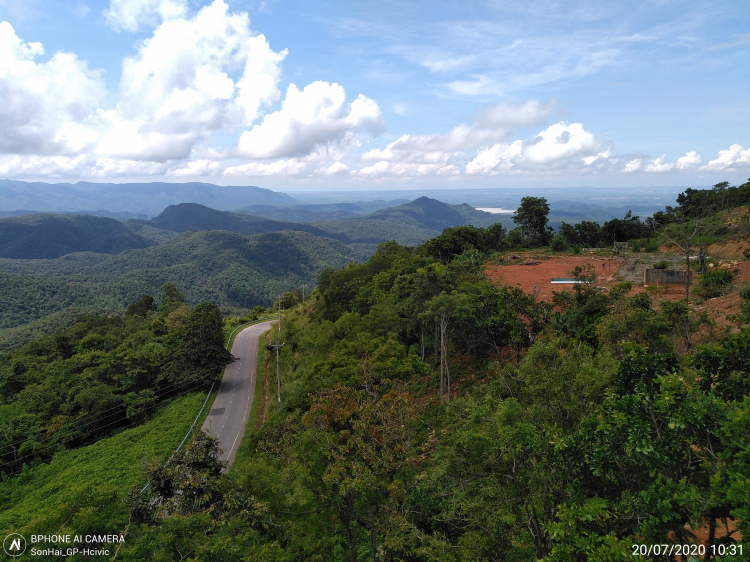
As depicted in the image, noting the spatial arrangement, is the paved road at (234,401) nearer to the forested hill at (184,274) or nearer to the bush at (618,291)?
the bush at (618,291)

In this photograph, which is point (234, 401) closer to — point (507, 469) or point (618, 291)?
point (618, 291)

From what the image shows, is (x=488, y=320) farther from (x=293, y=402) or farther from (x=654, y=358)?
(x=654, y=358)

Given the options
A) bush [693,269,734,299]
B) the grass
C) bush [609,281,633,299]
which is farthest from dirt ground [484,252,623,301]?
the grass

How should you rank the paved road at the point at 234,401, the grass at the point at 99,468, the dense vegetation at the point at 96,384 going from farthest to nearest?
1. the dense vegetation at the point at 96,384
2. the paved road at the point at 234,401
3. the grass at the point at 99,468

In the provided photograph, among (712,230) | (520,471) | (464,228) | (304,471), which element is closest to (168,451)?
(304,471)
